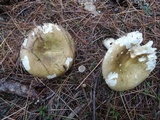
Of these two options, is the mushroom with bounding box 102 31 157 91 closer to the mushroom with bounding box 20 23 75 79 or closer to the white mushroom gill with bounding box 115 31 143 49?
the white mushroom gill with bounding box 115 31 143 49

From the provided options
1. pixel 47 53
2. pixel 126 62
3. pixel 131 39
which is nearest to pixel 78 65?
pixel 47 53

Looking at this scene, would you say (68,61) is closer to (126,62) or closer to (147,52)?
(126,62)

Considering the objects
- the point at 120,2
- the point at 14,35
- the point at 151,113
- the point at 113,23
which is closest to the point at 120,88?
the point at 151,113

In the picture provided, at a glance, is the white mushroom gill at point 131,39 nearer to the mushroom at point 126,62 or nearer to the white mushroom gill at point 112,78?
the mushroom at point 126,62

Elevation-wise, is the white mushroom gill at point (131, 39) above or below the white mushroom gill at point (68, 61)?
above

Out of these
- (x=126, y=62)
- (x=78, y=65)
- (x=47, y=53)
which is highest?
(x=47, y=53)

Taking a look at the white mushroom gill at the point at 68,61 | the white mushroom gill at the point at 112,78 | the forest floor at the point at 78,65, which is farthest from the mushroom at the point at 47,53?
the white mushroom gill at the point at 112,78

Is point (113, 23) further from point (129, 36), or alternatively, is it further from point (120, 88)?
point (120, 88)
